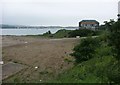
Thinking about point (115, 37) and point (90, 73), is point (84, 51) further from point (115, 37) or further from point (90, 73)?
point (115, 37)

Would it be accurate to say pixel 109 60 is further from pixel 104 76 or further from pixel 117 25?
pixel 117 25

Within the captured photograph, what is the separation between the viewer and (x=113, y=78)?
8.31 metres

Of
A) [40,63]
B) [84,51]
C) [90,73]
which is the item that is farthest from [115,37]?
[40,63]

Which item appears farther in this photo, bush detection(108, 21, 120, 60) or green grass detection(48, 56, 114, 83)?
green grass detection(48, 56, 114, 83)

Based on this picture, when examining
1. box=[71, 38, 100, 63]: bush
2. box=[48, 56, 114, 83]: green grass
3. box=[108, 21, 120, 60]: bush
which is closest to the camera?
box=[108, 21, 120, 60]: bush

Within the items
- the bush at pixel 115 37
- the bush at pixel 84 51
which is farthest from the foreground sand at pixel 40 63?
A: the bush at pixel 115 37

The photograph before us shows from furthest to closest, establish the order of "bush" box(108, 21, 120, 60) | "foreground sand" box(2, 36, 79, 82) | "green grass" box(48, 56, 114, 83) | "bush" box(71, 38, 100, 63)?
"bush" box(71, 38, 100, 63)
"foreground sand" box(2, 36, 79, 82)
"green grass" box(48, 56, 114, 83)
"bush" box(108, 21, 120, 60)

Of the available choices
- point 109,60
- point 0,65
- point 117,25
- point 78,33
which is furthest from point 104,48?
point 78,33

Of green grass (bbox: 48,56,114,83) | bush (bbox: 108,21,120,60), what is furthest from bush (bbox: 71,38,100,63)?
bush (bbox: 108,21,120,60)

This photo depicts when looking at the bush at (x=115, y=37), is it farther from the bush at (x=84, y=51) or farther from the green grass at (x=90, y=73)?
the bush at (x=84, y=51)

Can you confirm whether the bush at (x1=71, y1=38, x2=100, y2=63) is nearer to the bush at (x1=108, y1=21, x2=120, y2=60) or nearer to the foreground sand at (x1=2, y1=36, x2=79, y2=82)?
the foreground sand at (x1=2, y1=36, x2=79, y2=82)

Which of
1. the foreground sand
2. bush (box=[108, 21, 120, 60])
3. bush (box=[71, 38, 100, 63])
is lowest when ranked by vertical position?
the foreground sand

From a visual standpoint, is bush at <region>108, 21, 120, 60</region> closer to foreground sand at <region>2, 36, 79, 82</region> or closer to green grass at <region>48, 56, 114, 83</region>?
green grass at <region>48, 56, 114, 83</region>

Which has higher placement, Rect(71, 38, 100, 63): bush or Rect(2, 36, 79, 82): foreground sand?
Rect(71, 38, 100, 63): bush
